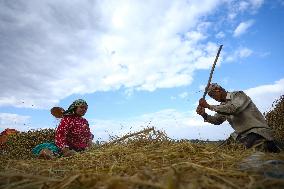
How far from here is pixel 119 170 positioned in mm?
3492

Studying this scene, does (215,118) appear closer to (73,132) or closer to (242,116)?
(242,116)

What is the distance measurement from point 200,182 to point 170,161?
1402 millimetres

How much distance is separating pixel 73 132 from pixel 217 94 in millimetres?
3252

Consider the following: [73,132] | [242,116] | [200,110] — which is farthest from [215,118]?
[73,132]

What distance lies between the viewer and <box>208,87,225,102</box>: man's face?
7.27 meters

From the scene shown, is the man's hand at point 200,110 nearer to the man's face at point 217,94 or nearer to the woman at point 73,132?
the man's face at point 217,94

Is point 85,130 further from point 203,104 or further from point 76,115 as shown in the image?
point 203,104

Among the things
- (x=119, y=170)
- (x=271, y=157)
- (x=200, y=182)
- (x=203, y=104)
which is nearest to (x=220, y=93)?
(x=203, y=104)

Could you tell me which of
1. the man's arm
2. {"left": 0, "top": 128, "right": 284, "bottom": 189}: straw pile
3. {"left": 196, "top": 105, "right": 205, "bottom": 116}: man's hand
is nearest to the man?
{"left": 196, "top": 105, "right": 205, "bottom": 116}: man's hand

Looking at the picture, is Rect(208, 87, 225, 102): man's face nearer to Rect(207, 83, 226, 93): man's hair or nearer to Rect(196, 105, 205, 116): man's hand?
Rect(207, 83, 226, 93): man's hair

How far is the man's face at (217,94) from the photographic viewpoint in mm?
7270

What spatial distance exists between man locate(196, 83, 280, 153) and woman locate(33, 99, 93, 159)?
2747 mm

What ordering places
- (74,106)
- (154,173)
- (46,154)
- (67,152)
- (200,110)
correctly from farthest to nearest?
(74,106) < (200,110) < (67,152) < (46,154) < (154,173)

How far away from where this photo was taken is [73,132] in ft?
26.6
